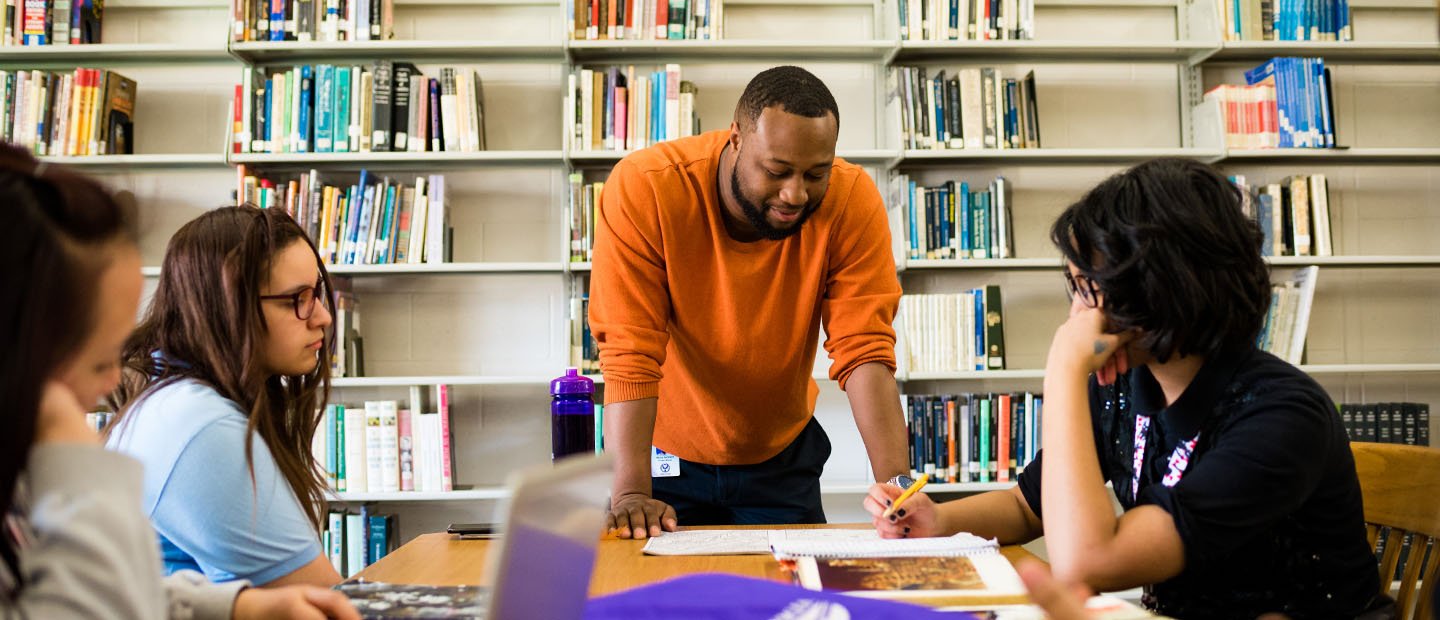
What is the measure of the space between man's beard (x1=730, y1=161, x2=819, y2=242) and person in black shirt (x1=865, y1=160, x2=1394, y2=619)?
2.05 ft

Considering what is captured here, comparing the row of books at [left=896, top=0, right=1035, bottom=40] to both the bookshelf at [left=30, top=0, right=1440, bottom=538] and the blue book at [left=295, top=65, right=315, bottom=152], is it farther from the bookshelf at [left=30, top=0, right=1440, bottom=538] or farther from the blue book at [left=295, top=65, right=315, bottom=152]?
the blue book at [left=295, top=65, right=315, bottom=152]

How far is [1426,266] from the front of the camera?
132 inches

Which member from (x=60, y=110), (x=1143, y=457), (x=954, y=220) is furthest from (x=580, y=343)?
(x=1143, y=457)

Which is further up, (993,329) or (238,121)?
(238,121)

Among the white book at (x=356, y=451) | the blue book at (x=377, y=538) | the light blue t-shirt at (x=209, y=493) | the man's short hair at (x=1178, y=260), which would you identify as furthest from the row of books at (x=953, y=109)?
the light blue t-shirt at (x=209, y=493)

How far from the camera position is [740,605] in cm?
93

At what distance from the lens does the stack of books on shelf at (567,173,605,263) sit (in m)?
3.05

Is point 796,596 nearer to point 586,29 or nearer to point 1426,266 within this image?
point 586,29

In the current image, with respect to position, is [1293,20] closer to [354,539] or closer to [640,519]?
[640,519]

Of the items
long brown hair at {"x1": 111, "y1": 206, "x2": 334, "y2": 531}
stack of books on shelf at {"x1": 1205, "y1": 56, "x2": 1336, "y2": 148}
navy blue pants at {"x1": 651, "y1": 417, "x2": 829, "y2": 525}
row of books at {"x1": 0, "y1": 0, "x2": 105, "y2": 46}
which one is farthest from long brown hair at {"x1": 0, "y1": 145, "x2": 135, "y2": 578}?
stack of books on shelf at {"x1": 1205, "y1": 56, "x2": 1336, "y2": 148}

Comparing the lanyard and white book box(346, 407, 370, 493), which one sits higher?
the lanyard

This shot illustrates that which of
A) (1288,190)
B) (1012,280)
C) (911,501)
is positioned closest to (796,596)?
(911,501)

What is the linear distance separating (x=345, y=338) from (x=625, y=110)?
1056 millimetres

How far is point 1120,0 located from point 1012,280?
3.13ft
